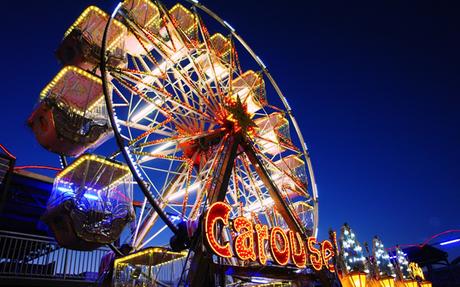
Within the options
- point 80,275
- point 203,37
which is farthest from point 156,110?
point 80,275

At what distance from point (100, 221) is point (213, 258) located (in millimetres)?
3565

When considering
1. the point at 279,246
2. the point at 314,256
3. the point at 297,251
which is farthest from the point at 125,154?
the point at 314,256

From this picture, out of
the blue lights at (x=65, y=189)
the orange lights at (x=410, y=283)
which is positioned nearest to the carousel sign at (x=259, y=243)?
the blue lights at (x=65, y=189)

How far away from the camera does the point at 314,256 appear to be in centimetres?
1398

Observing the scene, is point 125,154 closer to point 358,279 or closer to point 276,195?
point 276,195

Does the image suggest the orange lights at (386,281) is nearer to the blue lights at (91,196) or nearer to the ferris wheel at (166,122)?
the ferris wheel at (166,122)

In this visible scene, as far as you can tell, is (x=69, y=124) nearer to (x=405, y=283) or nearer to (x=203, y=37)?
(x=203, y=37)

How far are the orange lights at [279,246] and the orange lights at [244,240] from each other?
1056mm

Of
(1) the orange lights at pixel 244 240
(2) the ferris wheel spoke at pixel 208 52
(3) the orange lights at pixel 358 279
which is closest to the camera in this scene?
(1) the orange lights at pixel 244 240

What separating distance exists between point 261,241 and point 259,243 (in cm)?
13

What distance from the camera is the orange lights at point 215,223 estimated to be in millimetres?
10344

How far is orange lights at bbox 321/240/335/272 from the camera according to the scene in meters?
14.5

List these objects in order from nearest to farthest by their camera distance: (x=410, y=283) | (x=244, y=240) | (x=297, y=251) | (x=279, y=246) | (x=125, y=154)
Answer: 1. (x=125, y=154)
2. (x=244, y=240)
3. (x=279, y=246)
4. (x=297, y=251)
5. (x=410, y=283)

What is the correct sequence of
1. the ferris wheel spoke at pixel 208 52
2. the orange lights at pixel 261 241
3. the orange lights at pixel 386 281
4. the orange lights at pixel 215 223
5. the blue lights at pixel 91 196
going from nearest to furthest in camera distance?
the orange lights at pixel 215 223 → the blue lights at pixel 91 196 → the orange lights at pixel 261 241 → the orange lights at pixel 386 281 → the ferris wheel spoke at pixel 208 52
